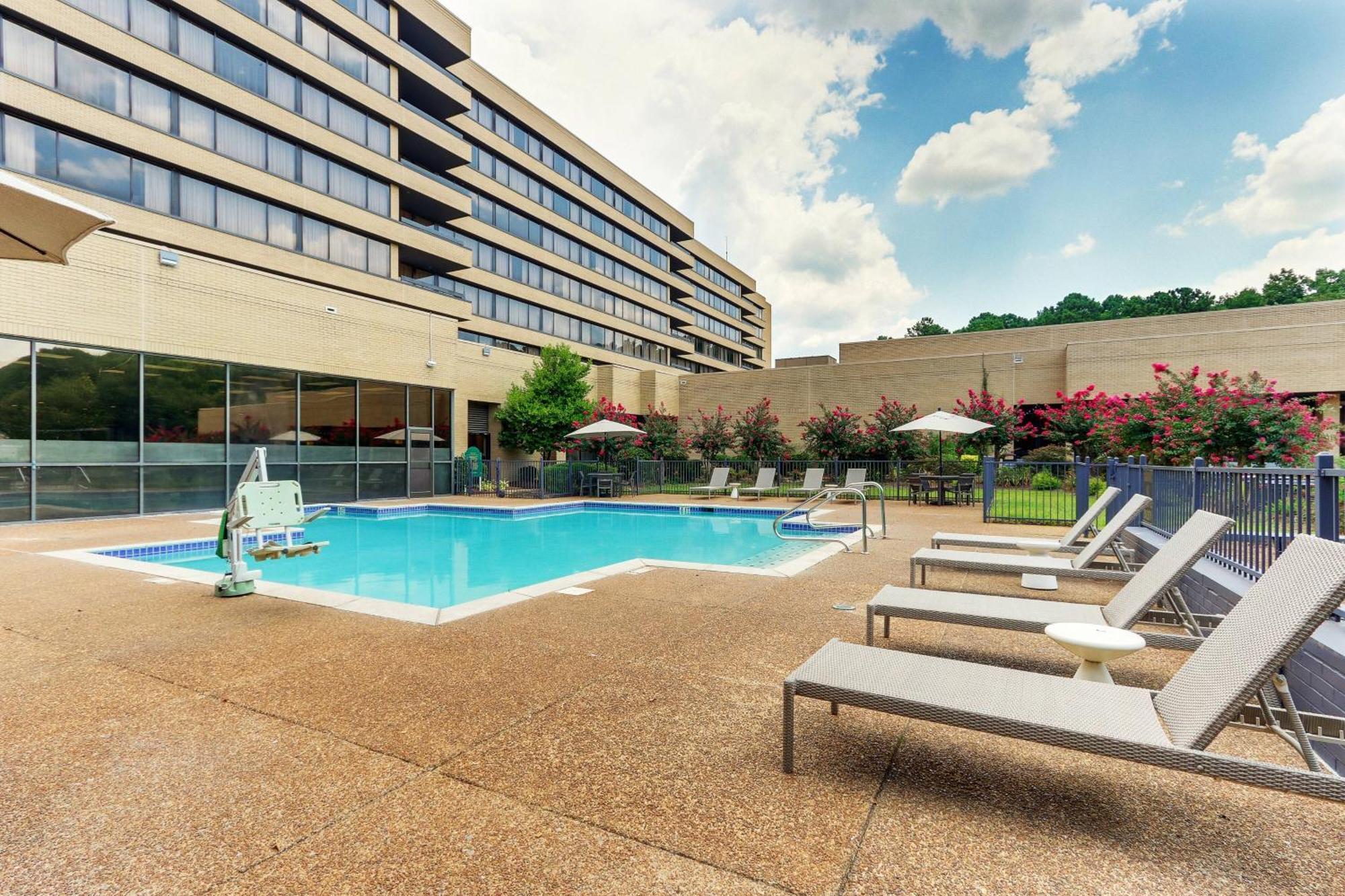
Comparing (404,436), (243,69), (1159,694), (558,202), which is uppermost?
(558,202)

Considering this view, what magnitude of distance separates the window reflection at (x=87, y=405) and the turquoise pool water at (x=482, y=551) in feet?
13.8

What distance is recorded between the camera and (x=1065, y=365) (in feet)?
82.1

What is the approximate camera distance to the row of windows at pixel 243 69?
16.9 metres

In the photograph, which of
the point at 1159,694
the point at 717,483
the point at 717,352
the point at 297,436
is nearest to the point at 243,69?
the point at 297,436

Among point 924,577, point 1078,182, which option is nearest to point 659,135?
point 1078,182

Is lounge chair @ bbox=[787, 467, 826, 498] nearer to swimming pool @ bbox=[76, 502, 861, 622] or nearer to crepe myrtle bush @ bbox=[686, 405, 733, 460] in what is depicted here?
swimming pool @ bbox=[76, 502, 861, 622]

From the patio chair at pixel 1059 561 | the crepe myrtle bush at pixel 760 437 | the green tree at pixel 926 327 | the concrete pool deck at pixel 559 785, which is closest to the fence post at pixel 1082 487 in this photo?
the patio chair at pixel 1059 561

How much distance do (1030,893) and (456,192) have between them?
29.3 m

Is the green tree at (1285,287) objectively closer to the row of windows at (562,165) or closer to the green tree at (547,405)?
the row of windows at (562,165)

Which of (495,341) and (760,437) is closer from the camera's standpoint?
(760,437)

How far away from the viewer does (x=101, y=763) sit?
9.18ft

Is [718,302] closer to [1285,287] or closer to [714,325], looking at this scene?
[714,325]

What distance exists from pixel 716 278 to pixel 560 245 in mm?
24163

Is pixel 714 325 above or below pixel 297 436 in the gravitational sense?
above
